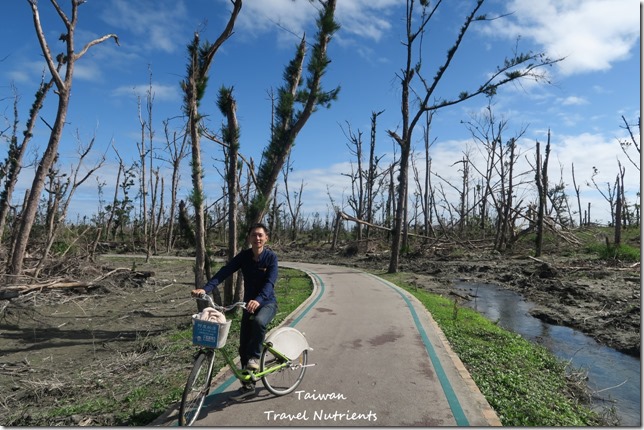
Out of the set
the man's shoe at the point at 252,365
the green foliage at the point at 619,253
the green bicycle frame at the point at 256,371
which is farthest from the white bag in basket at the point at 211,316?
the green foliage at the point at 619,253

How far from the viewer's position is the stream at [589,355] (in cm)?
609

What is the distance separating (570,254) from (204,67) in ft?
67.1

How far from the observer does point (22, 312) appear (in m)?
11.3

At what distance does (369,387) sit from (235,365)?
158 cm

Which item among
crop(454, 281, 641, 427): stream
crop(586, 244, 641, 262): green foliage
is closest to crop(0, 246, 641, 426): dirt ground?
crop(454, 281, 641, 427): stream

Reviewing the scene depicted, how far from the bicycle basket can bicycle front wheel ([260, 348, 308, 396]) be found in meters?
0.86

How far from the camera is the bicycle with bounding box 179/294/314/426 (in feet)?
13.3

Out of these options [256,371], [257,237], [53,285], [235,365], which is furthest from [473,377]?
[53,285]

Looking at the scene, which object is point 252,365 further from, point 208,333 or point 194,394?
Result: point 208,333

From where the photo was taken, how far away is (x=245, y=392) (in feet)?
15.9

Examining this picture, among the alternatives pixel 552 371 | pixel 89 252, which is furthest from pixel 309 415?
pixel 89 252

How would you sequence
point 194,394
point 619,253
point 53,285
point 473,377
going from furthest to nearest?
1. point 619,253
2. point 53,285
3. point 473,377
4. point 194,394

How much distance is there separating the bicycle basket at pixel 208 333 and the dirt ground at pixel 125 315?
1.43m

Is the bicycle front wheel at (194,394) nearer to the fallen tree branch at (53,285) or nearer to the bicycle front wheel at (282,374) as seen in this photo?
the bicycle front wheel at (282,374)
